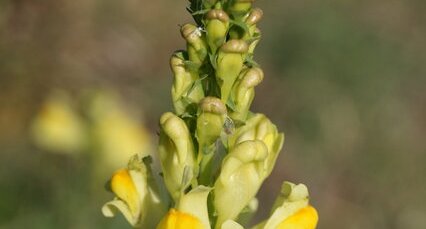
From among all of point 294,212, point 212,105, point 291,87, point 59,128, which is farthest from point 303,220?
point 291,87

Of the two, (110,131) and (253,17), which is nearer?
(253,17)

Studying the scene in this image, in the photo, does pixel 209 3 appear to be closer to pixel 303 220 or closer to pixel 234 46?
pixel 234 46

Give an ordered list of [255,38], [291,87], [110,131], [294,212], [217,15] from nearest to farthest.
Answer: [217,15]
[255,38]
[294,212]
[110,131]
[291,87]

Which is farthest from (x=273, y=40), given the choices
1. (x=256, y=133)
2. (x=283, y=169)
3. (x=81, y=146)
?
(x=256, y=133)

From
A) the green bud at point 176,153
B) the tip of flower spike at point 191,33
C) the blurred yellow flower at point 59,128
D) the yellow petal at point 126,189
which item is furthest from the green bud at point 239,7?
the blurred yellow flower at point 59,128

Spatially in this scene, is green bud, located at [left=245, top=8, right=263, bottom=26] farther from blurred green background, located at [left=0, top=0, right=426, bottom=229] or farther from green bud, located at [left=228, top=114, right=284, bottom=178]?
blurred green background, located at [left=0, top=0, right=426, bottom=229]

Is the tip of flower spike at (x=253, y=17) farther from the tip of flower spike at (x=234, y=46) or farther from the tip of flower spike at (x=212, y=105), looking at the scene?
the tip of flower spike at (x=212, y=105)

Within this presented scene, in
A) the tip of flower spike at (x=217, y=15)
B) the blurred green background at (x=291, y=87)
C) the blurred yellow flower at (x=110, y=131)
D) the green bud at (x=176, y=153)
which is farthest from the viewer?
the blurred green background at (x=291, y=87)
